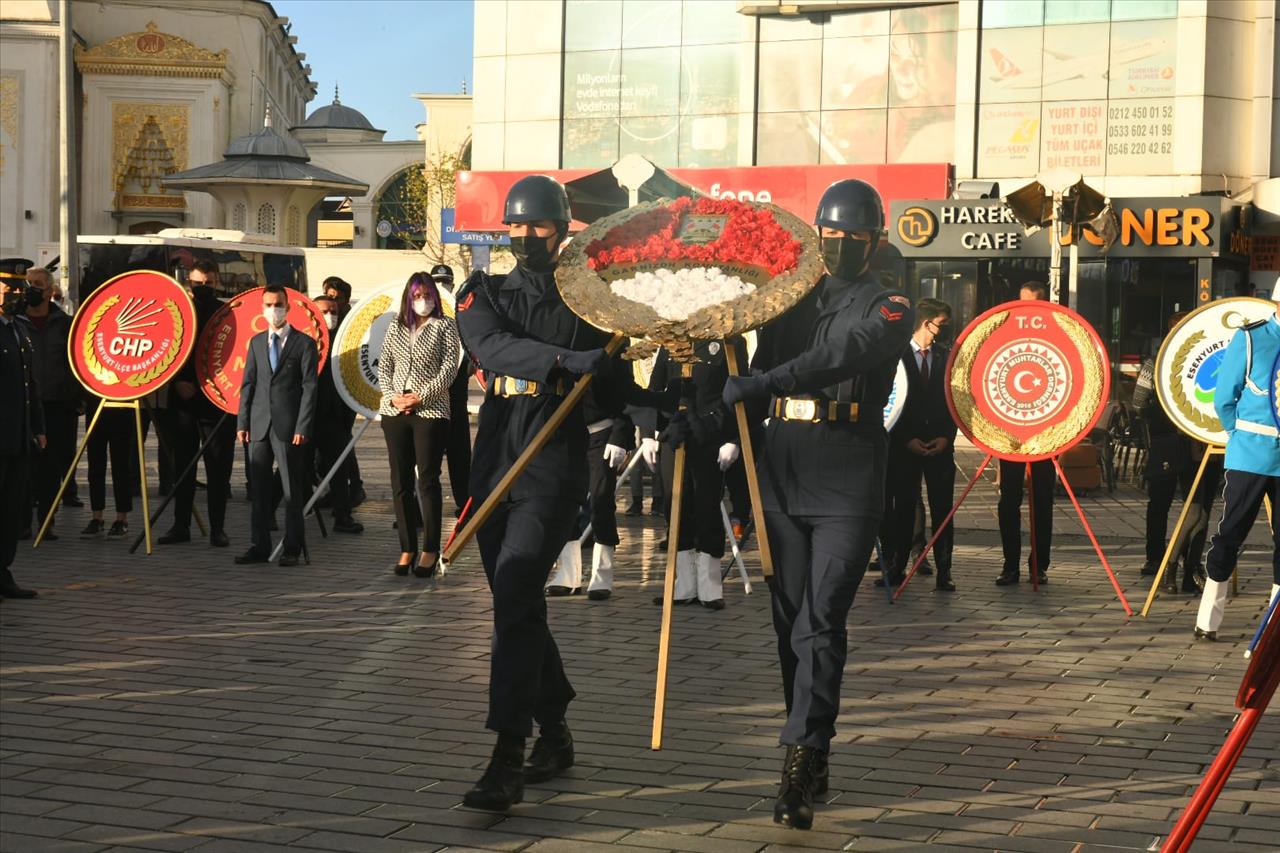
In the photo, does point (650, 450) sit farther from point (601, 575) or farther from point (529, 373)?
point (529, 373)

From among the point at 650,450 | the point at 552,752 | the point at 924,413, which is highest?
the point at 924,413

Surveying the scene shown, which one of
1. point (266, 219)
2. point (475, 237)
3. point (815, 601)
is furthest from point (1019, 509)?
point (266, 219)

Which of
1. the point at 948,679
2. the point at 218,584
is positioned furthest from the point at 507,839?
the point at 218,584

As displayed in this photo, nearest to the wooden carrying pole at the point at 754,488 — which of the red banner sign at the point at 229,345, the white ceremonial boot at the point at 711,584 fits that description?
the white ceremonial boot at the point at 711,584

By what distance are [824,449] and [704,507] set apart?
4707mm

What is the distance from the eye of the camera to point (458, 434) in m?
12.5

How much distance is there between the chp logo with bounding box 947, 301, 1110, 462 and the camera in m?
11.1

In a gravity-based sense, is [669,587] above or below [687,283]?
below

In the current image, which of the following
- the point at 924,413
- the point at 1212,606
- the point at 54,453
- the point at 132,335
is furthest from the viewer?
the point at 54,453

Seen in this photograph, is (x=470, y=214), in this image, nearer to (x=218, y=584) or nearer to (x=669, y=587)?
(x=218, y=584)

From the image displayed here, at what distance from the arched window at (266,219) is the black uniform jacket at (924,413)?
120 feet

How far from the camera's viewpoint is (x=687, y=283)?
20.1 ft

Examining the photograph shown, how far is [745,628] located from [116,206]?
5504cm

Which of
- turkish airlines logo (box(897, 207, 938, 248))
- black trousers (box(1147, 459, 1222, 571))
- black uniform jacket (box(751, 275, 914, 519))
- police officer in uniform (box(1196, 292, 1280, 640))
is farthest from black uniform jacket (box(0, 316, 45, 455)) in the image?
turkish airlines logo (box(897, 207, 938, 248))
